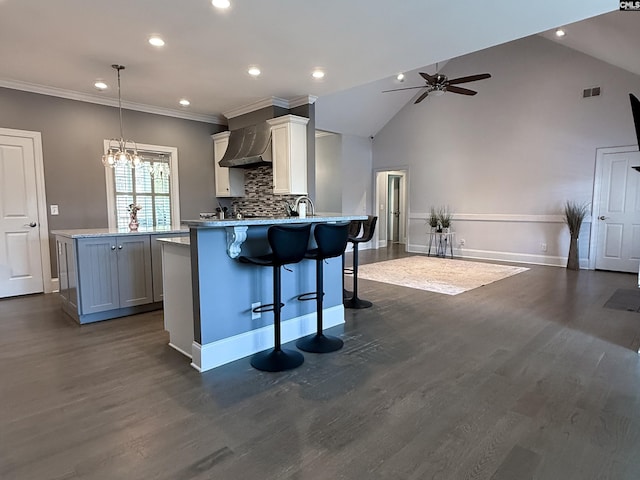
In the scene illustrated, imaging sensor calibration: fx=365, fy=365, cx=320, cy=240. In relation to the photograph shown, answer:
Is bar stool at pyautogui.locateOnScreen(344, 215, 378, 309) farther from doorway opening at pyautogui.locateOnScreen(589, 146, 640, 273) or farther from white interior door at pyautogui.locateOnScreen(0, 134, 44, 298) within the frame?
doorway opening at pyautogui.locateOnScreen(589, 146, 640, 273)

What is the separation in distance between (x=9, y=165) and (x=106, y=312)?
264cm

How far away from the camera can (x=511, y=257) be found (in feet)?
24.3

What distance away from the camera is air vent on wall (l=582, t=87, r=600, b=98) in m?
6.13

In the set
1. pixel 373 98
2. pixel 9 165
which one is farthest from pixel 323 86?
pixel 9 165

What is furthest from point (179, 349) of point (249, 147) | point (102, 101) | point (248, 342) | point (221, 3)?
point (102, 101)

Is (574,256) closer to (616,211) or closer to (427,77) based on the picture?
(616,211)

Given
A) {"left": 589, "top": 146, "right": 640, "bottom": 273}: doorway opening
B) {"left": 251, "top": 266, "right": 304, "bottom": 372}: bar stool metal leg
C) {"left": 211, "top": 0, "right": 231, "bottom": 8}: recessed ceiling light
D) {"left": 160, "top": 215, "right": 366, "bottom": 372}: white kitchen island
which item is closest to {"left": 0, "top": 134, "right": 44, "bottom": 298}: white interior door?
{"left": 160, "top": 215, "right": 366, "bottom": 372}: white kitchen island

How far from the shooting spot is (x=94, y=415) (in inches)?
80.4

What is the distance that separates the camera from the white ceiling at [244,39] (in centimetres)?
293

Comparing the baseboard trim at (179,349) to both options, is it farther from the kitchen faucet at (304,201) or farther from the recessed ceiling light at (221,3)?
the recessed ceiling light at (221,3)

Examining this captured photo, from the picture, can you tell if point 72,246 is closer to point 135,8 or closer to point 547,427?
point 135,8

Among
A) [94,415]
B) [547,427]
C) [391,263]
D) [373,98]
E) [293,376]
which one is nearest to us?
[547,427]

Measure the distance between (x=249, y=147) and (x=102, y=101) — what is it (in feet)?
7.20

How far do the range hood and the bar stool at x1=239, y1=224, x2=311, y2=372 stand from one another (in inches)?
125
